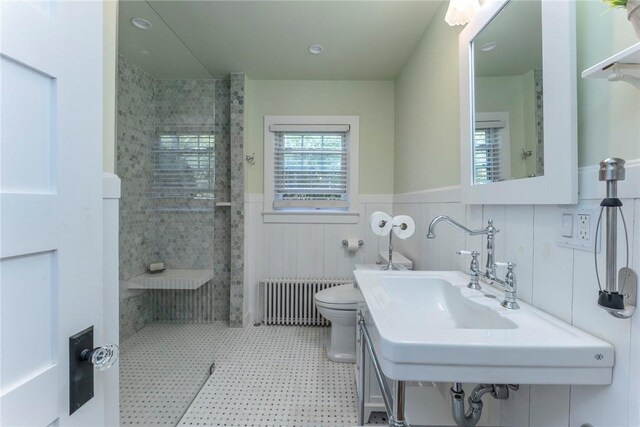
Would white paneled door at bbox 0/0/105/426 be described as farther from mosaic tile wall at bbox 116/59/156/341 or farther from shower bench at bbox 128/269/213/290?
shower bench at bbox 128/269/213/290

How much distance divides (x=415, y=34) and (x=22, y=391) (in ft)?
8.26

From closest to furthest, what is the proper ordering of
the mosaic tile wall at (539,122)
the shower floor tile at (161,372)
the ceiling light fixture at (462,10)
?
the mosaic tile wall at (539,122)
the ceiling light fixture at (462,10)
the shower floor tile at (161,372)

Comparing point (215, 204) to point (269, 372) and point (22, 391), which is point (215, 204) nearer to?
point (269, 372)

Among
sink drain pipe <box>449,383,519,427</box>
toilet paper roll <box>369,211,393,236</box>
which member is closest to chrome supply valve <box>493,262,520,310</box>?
sink drain pipe <box>449,383,519,427</box>

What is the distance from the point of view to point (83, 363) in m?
0.55

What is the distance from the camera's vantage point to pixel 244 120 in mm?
2594

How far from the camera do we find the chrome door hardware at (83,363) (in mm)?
528

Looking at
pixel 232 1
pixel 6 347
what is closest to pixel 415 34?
pixel 232 1

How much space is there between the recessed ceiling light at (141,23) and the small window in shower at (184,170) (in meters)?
0.68

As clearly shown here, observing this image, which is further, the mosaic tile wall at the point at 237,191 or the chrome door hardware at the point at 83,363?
the mosaic tile wall at the point at 237,191

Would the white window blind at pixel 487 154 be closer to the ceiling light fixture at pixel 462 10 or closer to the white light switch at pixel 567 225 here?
the white light switch at pixel 567 225

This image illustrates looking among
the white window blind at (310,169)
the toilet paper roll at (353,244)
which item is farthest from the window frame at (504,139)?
the white window blind at (310,169)

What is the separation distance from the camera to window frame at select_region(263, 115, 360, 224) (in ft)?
9.07

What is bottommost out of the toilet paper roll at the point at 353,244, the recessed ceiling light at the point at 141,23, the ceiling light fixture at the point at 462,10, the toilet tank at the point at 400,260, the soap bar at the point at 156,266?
the soap bar at the point at 156,266
